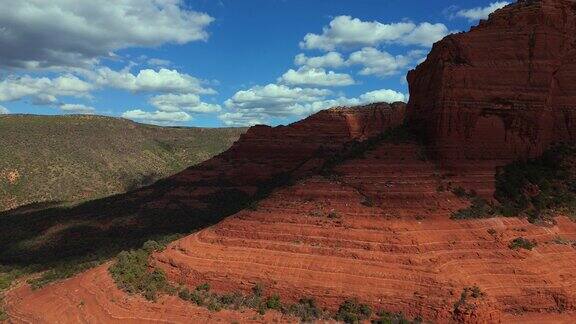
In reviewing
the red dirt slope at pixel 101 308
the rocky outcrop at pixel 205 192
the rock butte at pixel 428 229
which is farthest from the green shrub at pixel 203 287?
the rocky outcrop at pixel 205 192

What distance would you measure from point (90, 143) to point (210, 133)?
137 feet

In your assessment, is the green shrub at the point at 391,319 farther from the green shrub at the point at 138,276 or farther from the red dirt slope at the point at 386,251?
the green shrub at the point at 138,276

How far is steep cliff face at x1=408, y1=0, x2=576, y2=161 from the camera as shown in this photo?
105 feet

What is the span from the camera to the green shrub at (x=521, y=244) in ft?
89.0

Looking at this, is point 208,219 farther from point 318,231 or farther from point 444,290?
point 444,290

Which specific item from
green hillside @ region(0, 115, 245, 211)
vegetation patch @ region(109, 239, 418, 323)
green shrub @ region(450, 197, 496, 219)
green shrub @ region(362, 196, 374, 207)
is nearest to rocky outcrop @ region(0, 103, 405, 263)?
green shrub @ region(362, 196, 374, 207)

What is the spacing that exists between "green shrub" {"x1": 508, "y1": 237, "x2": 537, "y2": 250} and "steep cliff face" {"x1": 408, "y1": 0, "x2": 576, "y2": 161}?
6.77 metres

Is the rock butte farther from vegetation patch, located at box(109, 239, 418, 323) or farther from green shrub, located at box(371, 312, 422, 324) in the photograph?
vegetation patch, located at box(109, 239, 418, 323)

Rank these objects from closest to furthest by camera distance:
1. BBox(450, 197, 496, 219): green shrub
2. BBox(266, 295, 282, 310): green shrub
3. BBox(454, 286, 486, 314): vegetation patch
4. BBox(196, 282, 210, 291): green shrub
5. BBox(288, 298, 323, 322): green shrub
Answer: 1. BBox(454, 286, 486, 314): vegetation patch
2. BBox(288, 298, 323, 322): green shrub
3. BBox(266, 295, 282, 310): green shrub
4. BBox(196, 282, 210, 291): green shrub
5. BBox(450, 197, 496, 219): green shrub

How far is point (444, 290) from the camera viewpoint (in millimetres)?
24188

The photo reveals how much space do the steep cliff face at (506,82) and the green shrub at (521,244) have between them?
22.2ft

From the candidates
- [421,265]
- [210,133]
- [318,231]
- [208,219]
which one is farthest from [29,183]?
[421,265]

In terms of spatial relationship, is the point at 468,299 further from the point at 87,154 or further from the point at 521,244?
the point at 87,154

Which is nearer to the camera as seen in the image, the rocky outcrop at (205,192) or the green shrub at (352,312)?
the green shrub at (352,312)
